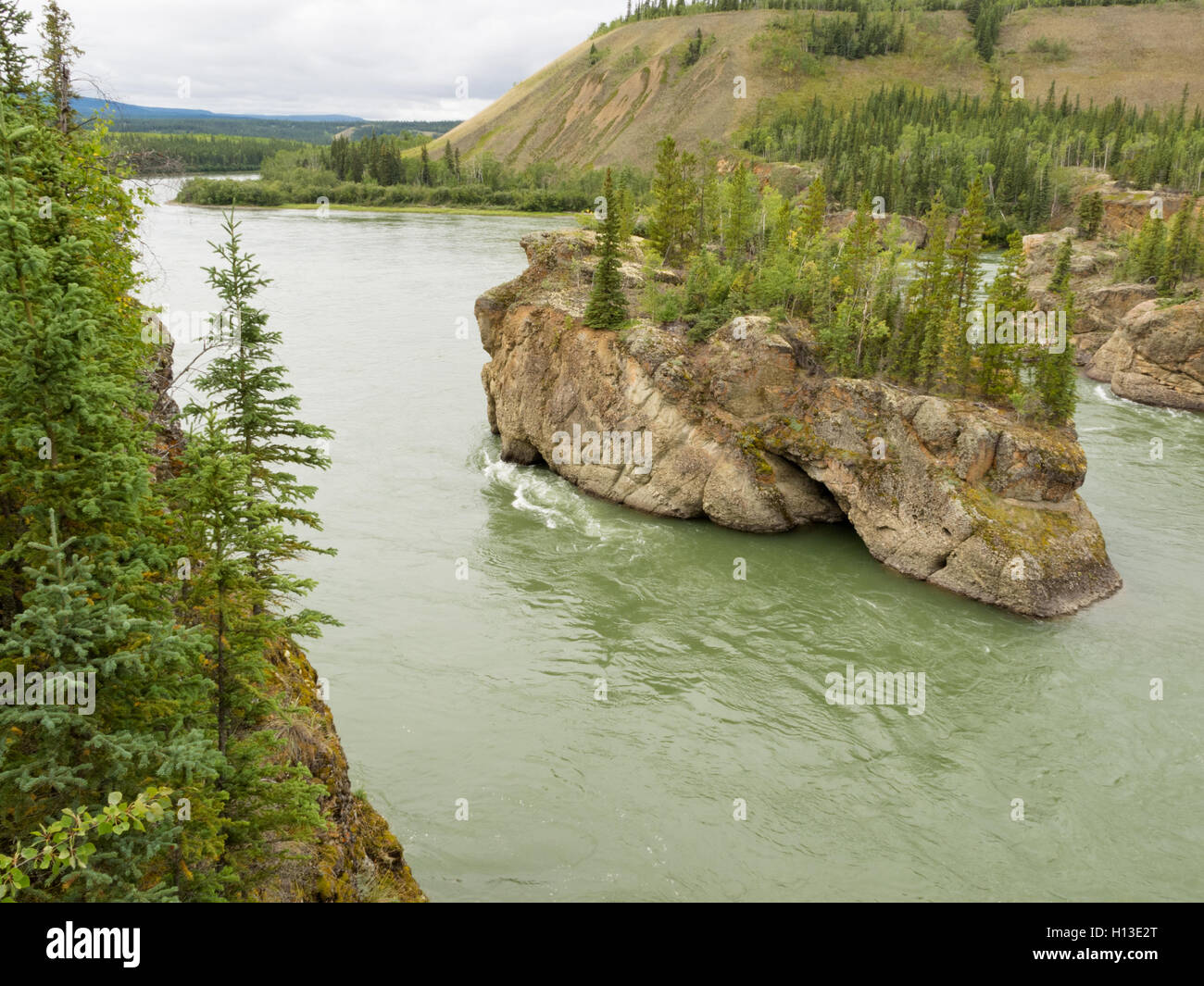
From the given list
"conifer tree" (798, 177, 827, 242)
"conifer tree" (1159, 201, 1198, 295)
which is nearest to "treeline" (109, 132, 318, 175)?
"conifer tree" (798, 177, 827, 242)

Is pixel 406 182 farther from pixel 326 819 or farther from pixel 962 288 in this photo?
pixel 326 819

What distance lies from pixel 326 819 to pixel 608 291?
26363mm

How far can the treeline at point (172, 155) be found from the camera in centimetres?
1384

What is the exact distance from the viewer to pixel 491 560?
29.8 metres

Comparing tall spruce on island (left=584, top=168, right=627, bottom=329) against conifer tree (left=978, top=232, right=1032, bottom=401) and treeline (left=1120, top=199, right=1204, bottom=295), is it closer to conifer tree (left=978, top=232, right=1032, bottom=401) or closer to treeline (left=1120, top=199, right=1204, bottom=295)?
conifer tree (left=978, top=232, right=1032, bottom=401)

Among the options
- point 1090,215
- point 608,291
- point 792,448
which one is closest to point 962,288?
point 792,448

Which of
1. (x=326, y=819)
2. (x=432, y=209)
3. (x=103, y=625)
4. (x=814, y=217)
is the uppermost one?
(x=432, y=209)

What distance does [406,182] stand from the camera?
164500mm

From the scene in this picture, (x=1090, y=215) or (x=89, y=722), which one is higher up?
(x=1090, y=215)

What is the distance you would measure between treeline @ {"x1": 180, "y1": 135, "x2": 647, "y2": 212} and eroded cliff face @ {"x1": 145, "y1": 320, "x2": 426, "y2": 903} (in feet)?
432

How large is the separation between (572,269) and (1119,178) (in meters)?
111
